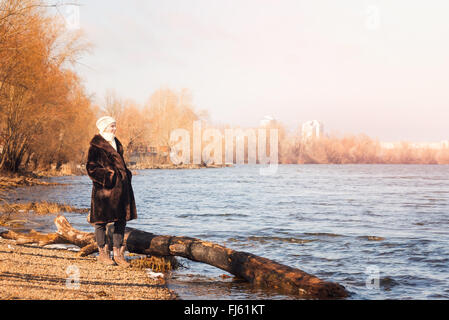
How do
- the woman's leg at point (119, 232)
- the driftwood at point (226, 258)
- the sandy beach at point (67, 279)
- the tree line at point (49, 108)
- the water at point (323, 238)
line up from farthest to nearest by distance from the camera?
the tree line at point (49, 108)
the water at point (323, 238)
the woman's leg at point (119, 232)
the driftwood at point (226, 258)
the sandy beach at point (67, 279)

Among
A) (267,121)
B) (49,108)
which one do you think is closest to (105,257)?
(49,108)

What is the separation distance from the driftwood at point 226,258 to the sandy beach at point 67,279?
2.29 feet

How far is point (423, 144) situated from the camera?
10031cm

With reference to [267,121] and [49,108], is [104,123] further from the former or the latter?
[267,121]

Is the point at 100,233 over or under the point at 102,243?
over

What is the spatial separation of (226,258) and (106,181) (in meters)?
2.21

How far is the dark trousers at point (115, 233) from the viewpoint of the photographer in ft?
25.9

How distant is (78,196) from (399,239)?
50.9ft

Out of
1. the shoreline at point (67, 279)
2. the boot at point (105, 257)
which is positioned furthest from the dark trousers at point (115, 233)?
the shoreline at point (67, 279)

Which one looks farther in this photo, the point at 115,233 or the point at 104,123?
the point at 115,233

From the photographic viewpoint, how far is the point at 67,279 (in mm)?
6793

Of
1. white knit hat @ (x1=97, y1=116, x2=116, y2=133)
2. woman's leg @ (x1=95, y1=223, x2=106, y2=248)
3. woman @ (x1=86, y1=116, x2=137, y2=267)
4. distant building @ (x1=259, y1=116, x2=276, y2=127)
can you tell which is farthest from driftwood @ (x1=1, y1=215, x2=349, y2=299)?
distant building @ (x1=259, y1=116, x2=276, y2=127)

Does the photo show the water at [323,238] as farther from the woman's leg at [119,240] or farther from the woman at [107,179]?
the woman at [107,179]

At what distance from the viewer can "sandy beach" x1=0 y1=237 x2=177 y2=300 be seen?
582cm
